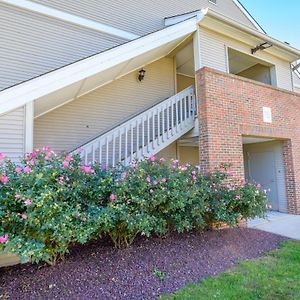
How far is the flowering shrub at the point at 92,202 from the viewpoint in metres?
3.48

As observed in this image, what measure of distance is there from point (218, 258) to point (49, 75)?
15.5 feet

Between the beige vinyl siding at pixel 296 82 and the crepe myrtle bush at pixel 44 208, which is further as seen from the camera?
the beige vinyl siding at pixel 296 82

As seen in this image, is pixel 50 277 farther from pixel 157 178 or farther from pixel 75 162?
pixel 157 178

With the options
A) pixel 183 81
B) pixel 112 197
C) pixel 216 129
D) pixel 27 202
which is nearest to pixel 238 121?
pixel 216 129

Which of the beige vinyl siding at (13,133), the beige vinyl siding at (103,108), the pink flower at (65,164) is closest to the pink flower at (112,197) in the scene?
the pink flower at (65,164)

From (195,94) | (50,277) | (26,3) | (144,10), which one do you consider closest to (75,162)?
(50,277)

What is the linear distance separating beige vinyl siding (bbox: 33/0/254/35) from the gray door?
626cm

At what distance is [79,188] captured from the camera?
158 inches

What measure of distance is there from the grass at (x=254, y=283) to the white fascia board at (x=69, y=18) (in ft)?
25.0

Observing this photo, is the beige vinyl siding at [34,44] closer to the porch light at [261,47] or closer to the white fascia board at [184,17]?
the white fascia board at [184,17]

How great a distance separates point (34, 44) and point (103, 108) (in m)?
2.60

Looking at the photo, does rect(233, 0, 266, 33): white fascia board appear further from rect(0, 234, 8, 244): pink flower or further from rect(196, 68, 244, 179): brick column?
rect(0, 234, 8, 244): pink flower

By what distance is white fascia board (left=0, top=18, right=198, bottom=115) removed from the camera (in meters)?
4.68

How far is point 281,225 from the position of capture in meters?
7.62
